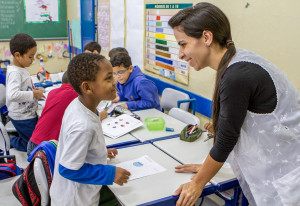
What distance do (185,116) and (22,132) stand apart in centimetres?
152

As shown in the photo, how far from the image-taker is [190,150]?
1.72 m

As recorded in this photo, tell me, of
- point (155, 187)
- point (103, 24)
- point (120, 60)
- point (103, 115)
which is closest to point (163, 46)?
point (120, 60)

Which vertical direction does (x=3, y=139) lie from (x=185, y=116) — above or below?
below

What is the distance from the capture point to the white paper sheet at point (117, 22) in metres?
4.02

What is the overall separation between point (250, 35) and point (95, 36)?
340 centimetres

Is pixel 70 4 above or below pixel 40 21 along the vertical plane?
above

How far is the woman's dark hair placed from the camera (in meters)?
1.04

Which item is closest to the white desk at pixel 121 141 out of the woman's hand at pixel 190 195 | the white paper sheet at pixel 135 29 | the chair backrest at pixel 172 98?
the woman's hand at pixel 190 195

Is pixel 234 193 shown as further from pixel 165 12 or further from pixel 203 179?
pixel 165 12

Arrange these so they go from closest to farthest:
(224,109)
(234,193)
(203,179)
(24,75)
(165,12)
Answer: (224,109)
(203,179)
(234,193)
(24,75)
(165,12)

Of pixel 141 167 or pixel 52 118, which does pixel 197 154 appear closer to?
pixel 141 167

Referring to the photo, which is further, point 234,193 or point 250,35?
point 250,35

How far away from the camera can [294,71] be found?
1903mm

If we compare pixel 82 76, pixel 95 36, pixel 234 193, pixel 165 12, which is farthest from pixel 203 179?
pixel 95 36
